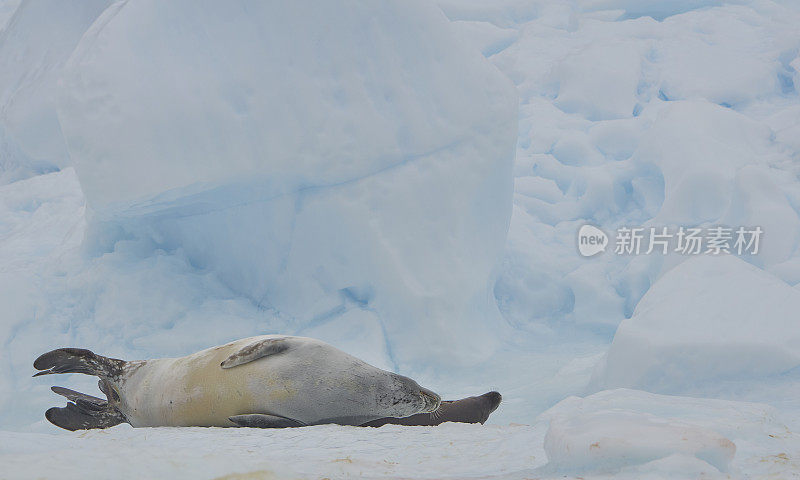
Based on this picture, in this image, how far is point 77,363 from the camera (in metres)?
2.96

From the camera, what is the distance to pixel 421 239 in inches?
192

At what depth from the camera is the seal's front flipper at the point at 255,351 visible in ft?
8.67

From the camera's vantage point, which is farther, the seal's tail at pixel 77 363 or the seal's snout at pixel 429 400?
the seal's tail at pixel 77 363

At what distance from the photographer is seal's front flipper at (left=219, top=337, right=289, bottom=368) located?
264 centimetres

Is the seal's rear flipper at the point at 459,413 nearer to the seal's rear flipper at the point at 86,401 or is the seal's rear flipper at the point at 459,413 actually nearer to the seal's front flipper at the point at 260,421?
the seal's front flipper at the point at 260,421

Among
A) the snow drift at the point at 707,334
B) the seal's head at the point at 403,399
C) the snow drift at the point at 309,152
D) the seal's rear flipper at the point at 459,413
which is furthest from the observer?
the snow drift at the point at 309,152

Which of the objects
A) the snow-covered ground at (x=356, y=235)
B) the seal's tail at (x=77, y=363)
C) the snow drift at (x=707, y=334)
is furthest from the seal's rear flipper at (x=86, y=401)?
the snow drift at (x=707, y=334)

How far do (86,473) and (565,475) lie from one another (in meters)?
0.80

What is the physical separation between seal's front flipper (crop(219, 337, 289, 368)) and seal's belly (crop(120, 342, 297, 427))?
0.10 feet
